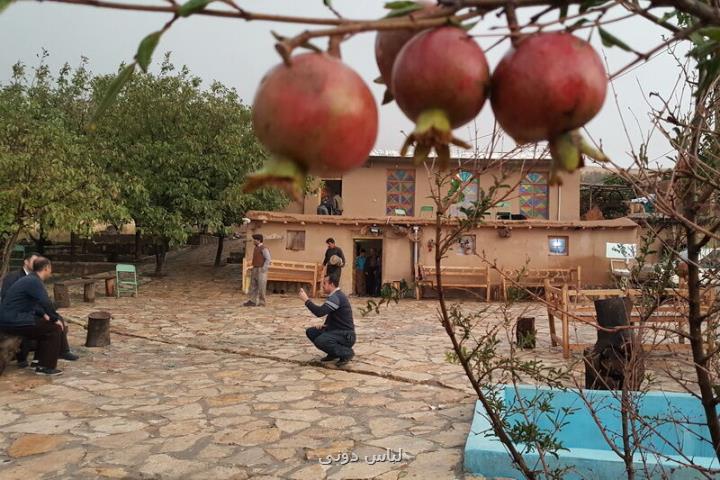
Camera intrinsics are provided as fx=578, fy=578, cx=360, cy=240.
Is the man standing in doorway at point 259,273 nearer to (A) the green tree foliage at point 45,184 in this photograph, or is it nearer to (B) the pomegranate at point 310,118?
(A) the green tree foliage at point 45,184

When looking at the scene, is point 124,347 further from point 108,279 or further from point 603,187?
point 603,187

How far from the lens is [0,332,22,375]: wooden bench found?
6668 millimetres

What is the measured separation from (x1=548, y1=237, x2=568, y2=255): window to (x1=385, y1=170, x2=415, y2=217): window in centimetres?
470

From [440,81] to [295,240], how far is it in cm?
1627

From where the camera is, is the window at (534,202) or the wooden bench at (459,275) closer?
the wooden bench at (459,275)

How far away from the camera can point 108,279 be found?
14711 mm

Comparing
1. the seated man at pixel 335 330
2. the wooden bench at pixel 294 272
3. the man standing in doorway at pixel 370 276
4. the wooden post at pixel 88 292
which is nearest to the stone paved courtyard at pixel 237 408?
the seated man at pixel 335 330

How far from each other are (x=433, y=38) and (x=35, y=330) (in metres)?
7.47

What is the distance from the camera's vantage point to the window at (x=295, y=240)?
54.9ft

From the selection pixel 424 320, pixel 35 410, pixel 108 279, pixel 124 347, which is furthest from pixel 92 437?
pixel 108 279

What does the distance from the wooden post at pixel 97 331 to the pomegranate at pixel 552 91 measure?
9.03 metres

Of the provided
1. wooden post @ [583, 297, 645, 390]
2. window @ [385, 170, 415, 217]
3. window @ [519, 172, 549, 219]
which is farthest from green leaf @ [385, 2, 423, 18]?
window @ [519, 172, 549, 219]

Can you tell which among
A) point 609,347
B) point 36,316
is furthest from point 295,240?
point 609,347

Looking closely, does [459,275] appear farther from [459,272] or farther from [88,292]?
[88,292]
